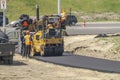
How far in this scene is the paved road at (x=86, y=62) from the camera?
23594 millimetres

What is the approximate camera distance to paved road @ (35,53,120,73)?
77.4 feet

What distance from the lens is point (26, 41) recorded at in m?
30.3

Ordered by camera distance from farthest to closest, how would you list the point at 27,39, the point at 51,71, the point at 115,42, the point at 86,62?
the point at 115,42, the point at 27,39, the point at 86,62, the point at 51,71

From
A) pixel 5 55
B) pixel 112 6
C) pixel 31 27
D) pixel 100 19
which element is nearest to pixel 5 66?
pixel 5 55

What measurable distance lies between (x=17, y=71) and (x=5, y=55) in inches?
107

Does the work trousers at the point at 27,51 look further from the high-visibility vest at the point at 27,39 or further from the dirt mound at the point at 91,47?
the dirt mound at the point at 91,47

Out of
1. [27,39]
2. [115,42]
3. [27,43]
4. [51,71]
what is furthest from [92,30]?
[51,71]

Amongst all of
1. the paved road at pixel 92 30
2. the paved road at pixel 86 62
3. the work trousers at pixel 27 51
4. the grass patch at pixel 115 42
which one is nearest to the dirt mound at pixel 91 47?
the grass patch at pixel 115 42

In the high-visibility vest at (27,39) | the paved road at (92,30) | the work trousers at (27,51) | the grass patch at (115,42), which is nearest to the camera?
the grass patch at (115,42)

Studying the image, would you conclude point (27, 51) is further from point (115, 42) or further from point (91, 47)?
point (115, 42)

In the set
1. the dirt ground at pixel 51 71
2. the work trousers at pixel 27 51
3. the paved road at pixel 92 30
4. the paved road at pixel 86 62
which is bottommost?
the dirt ground at pixel 51 71

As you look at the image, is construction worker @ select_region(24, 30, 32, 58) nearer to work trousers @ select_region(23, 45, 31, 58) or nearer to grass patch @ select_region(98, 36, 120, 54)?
work trousers @ select_region(23, 45, 31, 58)

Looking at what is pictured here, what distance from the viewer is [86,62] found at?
2630cm

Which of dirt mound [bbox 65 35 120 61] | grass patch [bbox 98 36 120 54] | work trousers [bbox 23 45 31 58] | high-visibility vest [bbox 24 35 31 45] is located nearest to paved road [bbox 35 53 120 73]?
work trousers [bbox 23 45 31 58]
